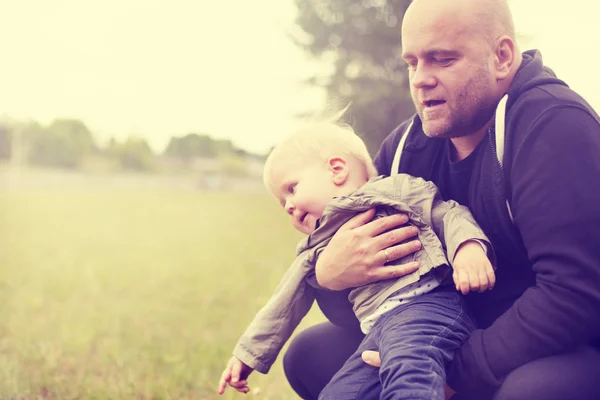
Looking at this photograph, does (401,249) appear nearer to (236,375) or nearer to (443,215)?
(443,215)

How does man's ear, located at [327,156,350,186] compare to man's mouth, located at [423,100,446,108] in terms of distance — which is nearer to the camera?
man's mouth, located at [423,100,446,108]

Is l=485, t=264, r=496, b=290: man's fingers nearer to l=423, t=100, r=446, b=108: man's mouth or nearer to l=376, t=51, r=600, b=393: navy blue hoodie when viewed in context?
l=376, t=51, r=600, b=393: navy blue hoodie

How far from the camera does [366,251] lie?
162 centimetres

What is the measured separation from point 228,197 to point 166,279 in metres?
16.9

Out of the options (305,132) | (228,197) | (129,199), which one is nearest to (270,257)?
(305,132)

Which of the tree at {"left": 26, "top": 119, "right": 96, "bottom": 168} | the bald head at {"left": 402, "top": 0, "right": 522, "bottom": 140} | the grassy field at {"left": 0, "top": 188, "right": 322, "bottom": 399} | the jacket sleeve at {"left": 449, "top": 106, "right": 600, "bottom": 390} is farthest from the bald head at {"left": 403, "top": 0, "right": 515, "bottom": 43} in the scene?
the tree at {"left": 26, "top": 119, "right": 96, "bottom": 168}

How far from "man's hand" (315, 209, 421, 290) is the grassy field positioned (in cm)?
127

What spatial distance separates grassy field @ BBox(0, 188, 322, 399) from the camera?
2947mm

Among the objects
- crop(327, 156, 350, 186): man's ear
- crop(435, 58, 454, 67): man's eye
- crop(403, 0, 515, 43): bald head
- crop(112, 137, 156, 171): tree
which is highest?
crop(403, 0, 515, 43): bald head

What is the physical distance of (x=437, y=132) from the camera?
1673 mm

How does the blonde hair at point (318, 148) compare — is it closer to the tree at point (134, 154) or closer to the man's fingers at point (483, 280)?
the man's fingers at point (483, 280)

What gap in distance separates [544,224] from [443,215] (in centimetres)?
36

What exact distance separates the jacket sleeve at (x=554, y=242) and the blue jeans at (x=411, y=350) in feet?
0.32

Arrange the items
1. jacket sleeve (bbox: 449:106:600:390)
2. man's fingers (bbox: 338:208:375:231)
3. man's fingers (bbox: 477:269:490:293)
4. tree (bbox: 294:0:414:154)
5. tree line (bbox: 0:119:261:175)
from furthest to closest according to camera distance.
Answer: tree line (bbox: 0:119:261:175) < tree (bbox: 294:0:414:154) < man's fingers (bbox: 338:208:375:231) < man's fingers (bbox: 477:269:490:293) < jacket sleeve (bbox: 449:106:600:390)
